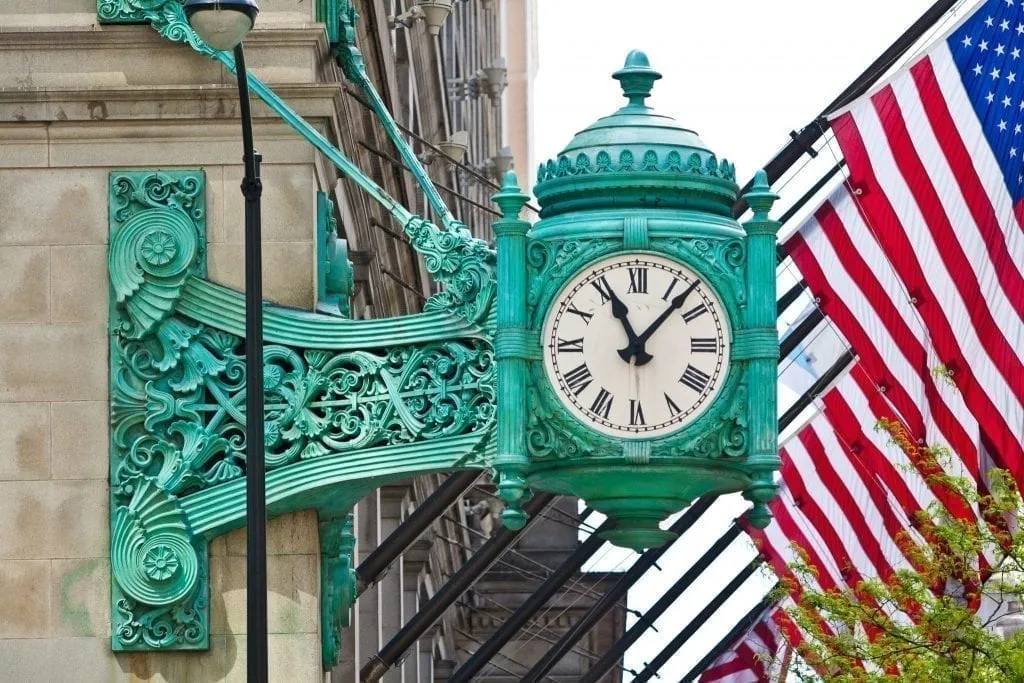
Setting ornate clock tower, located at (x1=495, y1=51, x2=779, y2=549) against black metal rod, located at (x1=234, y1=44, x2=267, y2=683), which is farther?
ornate clock tower, located at (x1=495, y1=51, x2=779, y2=549)

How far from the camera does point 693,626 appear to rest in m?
49.0

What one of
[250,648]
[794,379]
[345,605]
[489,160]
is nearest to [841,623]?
[794,379]

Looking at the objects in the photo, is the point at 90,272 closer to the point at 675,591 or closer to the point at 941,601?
the point at 941,601

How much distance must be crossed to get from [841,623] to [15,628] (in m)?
14.7

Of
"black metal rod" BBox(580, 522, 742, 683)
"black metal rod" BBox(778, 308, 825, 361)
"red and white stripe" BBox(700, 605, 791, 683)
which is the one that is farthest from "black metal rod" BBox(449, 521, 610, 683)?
"red and white stripe" BBox(700, 605, 791, 683)

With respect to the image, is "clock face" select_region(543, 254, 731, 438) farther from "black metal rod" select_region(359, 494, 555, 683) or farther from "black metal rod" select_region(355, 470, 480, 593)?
"black metal rod" select_region(359, 494, 555, 683)

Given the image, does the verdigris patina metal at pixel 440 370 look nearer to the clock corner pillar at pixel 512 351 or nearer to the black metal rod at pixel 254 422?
the clock corner pillar at pixel 512 351

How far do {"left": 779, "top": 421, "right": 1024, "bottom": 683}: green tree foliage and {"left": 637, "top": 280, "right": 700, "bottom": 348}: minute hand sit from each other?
8.37 meters

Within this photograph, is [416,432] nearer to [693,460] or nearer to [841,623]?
[693,460]

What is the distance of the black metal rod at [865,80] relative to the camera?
3303 cm

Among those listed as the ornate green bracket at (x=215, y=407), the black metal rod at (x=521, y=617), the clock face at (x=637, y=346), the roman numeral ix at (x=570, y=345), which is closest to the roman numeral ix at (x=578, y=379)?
the clock face at (x=637, y=346)

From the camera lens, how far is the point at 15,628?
2166 centimetres

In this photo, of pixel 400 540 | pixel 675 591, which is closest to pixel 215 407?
pixel 400 540

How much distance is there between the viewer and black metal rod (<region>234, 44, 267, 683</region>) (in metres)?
19.0
